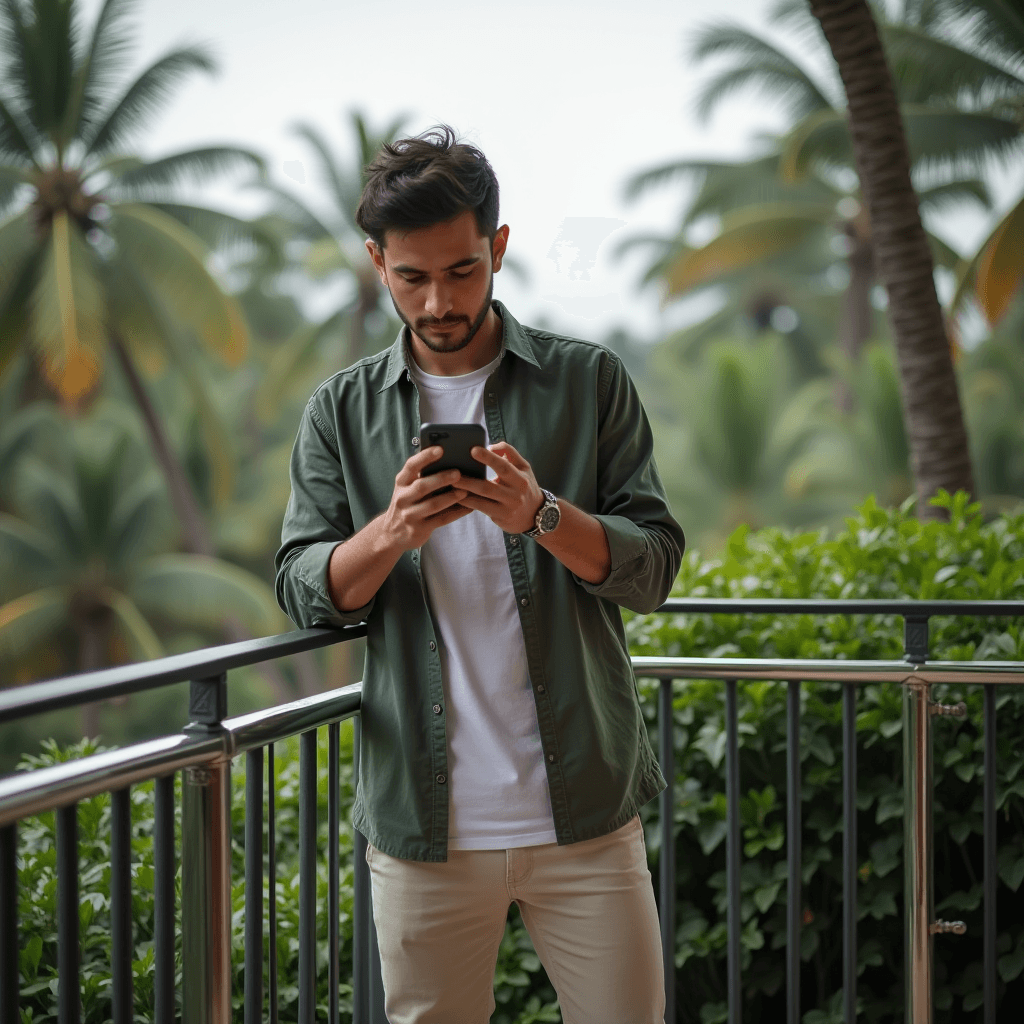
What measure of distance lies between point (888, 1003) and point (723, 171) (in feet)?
75.3

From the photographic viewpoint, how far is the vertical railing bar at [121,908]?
5.07 ft

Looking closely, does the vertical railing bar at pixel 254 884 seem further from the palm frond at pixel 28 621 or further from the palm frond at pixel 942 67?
the palm frond at pixel 28 621

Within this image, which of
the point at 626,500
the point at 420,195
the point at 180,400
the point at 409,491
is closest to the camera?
the point at 409,491

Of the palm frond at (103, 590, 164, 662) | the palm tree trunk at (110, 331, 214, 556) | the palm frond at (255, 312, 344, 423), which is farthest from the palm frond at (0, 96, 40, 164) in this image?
the palm frond at (103, 590, 164, 662)

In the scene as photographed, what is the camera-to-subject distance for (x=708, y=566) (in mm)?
3666

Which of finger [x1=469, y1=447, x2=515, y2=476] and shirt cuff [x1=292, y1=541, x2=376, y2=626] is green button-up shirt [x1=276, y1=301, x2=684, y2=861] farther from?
finger [x1=469, y1=447, x2=515, y2=476]

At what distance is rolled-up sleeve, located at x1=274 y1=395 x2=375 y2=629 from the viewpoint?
183 cm

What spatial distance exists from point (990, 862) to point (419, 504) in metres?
1.75

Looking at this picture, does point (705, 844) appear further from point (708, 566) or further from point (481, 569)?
point (481, 569)

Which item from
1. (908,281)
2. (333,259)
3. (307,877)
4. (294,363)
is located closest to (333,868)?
(307,877)

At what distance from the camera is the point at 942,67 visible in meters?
13.4

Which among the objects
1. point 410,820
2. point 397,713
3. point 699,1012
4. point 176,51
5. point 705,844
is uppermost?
point 176,51

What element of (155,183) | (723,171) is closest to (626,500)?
(155,183)

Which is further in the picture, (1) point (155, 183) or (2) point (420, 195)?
(1) point (155, 183)
